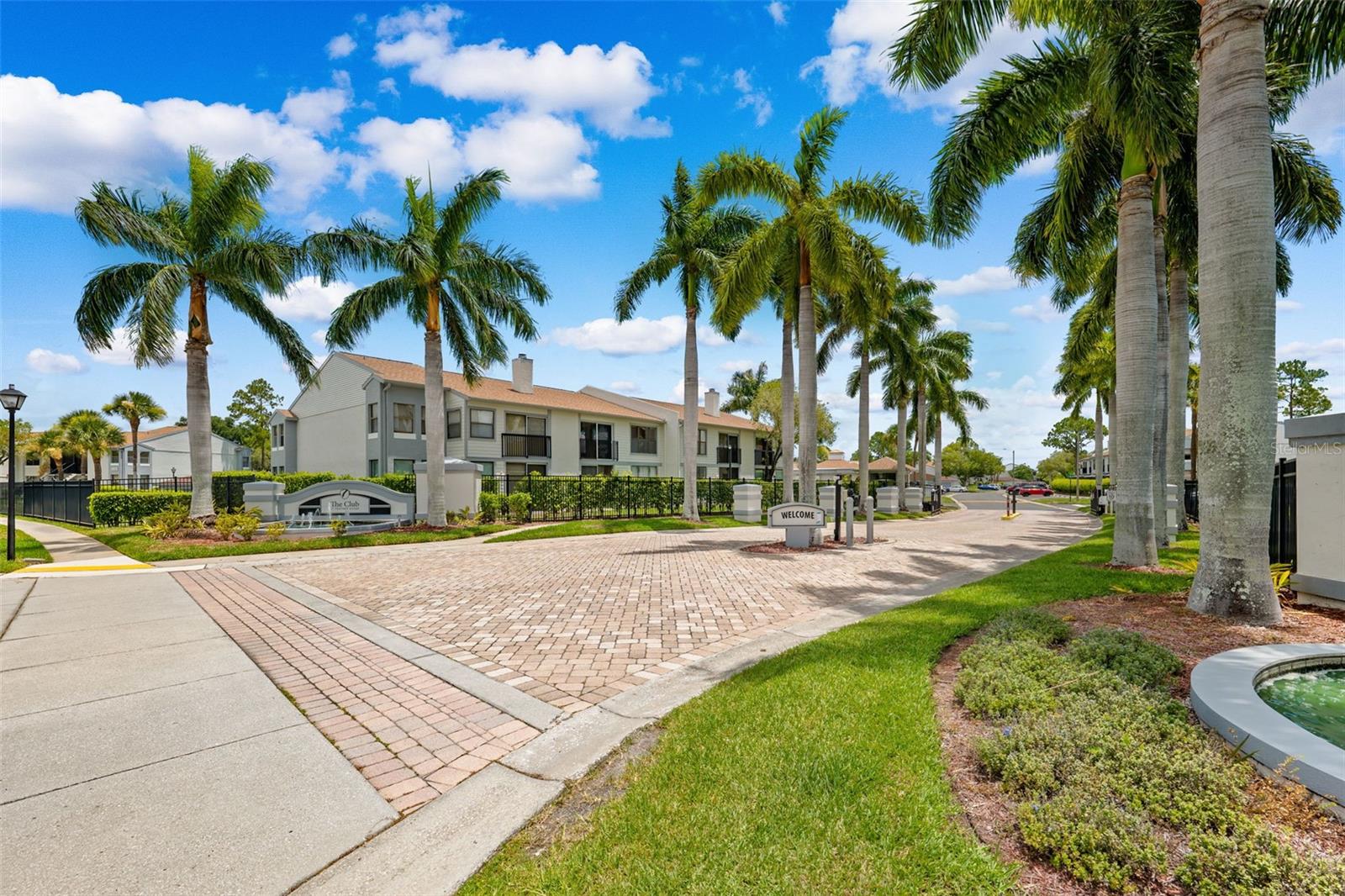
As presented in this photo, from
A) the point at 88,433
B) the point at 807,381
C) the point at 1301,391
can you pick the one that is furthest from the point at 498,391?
the point at 1301,391

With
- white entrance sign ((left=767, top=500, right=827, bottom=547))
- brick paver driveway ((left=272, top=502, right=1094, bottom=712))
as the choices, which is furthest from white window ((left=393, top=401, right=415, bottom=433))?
white entrance sign ((left=767, top=500, right=827, bottom=547))

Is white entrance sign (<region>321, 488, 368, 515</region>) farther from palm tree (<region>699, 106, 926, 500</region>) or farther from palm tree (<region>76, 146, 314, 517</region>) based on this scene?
palm tree (<region>699, 106, 926, 500</region>)

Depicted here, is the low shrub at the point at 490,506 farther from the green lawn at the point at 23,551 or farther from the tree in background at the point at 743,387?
the tree in background at the point at 743,387

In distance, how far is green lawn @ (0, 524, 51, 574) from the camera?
38.3 feet

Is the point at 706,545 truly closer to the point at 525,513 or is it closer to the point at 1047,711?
the point at 525,513

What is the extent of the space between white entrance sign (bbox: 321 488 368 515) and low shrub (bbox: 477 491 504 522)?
388 cm

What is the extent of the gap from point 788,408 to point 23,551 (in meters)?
19.3

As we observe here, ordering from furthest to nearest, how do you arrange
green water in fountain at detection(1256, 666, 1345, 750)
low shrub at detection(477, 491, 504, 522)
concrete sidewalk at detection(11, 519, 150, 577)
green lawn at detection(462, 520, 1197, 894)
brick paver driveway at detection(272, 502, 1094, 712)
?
low shrub at detection(477, 491, 504, 522) < concrete sidewalk at detection(11, 519, 150, 577) < brick paver driveway at detection(272, 502, 1094, 712) < green water in fountain at detection(1256, 666, 1345, 750) < green lawn at detection(462, 520, 1197, 894)

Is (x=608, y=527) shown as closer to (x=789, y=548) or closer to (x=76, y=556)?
(x=789, y=548)

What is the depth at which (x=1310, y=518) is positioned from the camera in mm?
7004

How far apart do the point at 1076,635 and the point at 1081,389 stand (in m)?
39.3

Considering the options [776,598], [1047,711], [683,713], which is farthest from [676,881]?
[776,598]

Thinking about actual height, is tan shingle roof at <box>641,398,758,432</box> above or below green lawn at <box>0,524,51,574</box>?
above

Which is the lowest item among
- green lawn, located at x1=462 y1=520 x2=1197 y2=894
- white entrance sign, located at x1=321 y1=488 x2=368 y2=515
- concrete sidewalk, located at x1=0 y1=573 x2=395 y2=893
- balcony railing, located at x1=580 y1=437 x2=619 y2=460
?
concrete sidewalk, located at x1=0 y1=573 x2=395 y2=893
